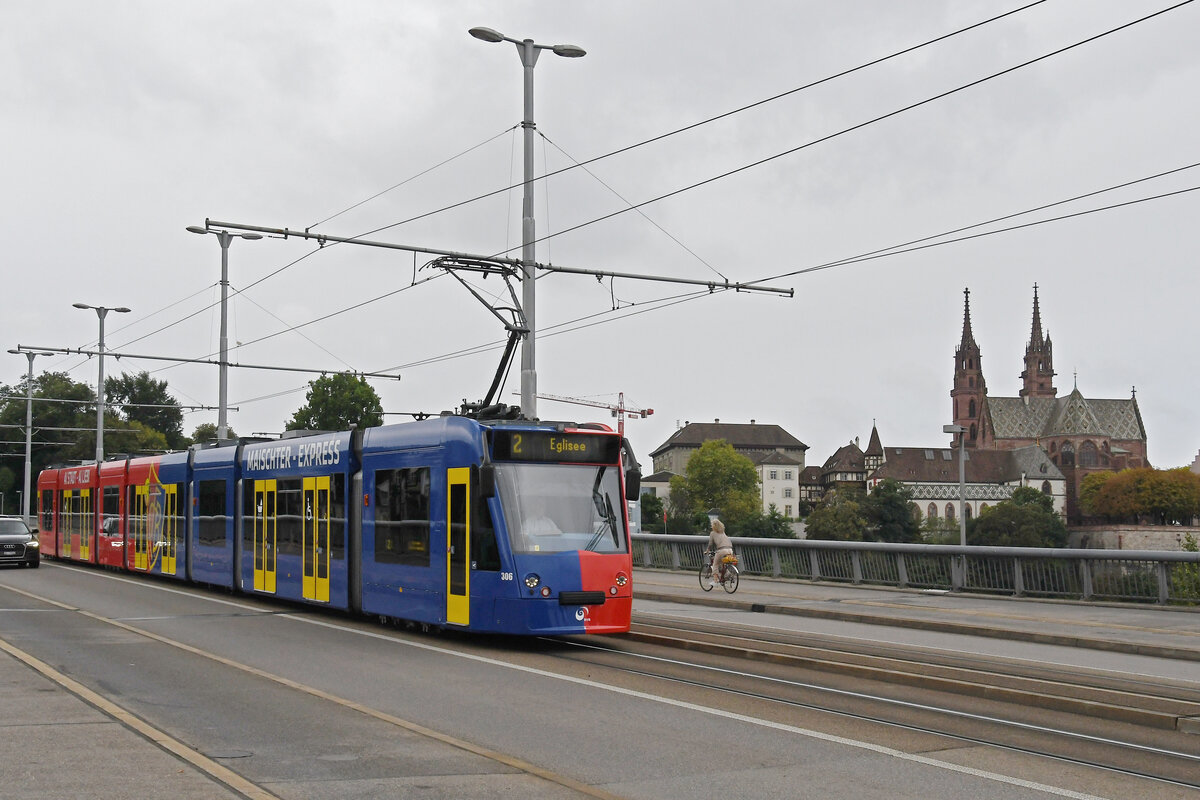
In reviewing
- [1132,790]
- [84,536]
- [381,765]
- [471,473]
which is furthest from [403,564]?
[84,536]

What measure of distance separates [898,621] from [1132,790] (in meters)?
11.3

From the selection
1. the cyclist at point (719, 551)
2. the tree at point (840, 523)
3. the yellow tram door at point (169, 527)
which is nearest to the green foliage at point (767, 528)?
the tree at point (840, 523)

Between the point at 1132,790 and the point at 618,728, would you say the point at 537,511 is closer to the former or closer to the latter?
the point at 618,728

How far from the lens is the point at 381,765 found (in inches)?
300

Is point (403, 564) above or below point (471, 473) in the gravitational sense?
below

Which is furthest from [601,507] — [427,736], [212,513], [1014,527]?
[1014,527]

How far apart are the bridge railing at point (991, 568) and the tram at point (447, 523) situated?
853cm

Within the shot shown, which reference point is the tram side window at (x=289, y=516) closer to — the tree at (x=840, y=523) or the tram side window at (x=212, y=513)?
the tram side window at (x=212, y=513)

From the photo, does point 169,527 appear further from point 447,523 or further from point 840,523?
point 840,523

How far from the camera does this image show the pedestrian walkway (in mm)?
15688

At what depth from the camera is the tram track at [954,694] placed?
8.59 m

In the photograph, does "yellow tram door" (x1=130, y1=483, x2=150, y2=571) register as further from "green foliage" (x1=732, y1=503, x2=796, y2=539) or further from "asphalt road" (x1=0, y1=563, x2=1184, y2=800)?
"green foliage" (x1=732, y1=503, x2=796, y2=539)

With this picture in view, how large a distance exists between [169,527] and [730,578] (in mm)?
11952

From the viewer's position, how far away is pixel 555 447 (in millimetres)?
14945
